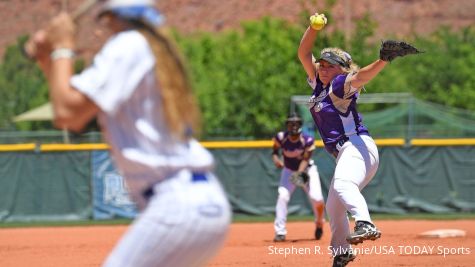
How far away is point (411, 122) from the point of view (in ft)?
92.8

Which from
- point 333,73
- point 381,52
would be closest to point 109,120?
point 381,52

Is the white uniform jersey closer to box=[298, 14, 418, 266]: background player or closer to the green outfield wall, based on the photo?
box=[298, 14, 418, 266]: background player

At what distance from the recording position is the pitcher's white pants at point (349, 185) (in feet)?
28.2

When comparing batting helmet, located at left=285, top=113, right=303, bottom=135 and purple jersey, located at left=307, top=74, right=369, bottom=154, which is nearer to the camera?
purple jersey, located at left=307, top=74, right=369, bottom=154

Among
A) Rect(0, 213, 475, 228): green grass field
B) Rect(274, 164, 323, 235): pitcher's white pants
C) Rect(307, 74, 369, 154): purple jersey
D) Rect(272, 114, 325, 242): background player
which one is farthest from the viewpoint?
Rect(0, 213, 475, 228): green grass field

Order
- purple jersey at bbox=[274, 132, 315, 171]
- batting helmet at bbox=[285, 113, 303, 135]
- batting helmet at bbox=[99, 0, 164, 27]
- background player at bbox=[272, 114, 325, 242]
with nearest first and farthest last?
batting helmet at bbox=[99, 0, 164, 27] < background player at bbox=[272, 114, 325, 242] < purple jersey at bbox=[274, 132, 315, 171] < batting helmet at bbox=[285, 113, 303, 135]

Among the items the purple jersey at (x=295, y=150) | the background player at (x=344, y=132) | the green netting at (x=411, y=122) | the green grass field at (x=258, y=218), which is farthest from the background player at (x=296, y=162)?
the green netting at (x=411, y=122)

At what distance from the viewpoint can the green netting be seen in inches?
1128

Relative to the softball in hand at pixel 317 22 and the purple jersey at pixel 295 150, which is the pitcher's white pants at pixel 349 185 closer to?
the softball in hand at pixel 317 22

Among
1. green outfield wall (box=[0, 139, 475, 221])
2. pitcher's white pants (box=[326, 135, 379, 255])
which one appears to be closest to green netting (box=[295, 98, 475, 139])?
green outfield wall (box=[0, 139, 475, 221])

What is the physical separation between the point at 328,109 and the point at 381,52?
903 mm

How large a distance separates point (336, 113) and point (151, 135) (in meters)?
5.21

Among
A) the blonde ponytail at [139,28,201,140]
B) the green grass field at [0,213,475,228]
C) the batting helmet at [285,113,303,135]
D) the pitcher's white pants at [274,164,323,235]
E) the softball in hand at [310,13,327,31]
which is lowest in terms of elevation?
the green grass field at [0,213,475,228]

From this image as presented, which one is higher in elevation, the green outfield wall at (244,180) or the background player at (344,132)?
the background player at (344,132)
